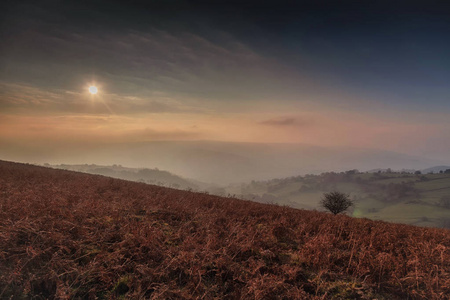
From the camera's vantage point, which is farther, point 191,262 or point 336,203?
point 336,203

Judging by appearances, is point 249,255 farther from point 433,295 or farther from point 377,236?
point 377,236

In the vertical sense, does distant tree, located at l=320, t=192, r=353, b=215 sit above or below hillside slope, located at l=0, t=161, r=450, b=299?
below

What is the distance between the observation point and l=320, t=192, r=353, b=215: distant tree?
22.3m

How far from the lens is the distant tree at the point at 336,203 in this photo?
22.3 meters

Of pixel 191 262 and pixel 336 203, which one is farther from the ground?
pixel 191 262

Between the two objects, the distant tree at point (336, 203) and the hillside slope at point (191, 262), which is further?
the distant tree at point (336, 203)

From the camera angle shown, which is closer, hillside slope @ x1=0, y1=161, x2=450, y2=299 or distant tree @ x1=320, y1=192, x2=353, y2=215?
hillside slope @ x1=0, y1=161, x2=450, y2=299

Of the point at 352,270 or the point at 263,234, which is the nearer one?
the point at 352,270

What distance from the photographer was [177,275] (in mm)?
4031

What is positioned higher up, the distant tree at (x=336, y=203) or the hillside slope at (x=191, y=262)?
the hillside slope at (x=191, y=262)

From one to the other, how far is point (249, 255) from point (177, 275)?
5.39ft

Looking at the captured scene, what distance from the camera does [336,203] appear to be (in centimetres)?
2277

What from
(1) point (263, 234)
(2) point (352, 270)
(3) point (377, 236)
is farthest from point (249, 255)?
(3) point (377, 236)

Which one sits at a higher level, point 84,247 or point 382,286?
point 84,247
